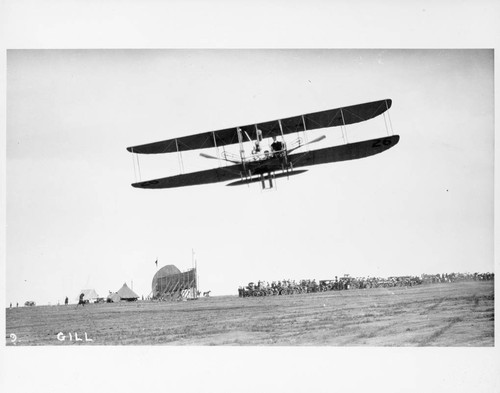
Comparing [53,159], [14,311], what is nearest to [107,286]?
[14,311]

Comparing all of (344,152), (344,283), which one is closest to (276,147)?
(344,152)

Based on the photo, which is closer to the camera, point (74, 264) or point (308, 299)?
point (74, 264)

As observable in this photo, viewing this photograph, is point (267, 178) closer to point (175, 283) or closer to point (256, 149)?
point (256, 149)

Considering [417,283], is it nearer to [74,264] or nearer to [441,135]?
[441,135]

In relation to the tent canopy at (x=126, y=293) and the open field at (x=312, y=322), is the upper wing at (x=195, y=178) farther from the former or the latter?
the open field at (x=312, y=322)

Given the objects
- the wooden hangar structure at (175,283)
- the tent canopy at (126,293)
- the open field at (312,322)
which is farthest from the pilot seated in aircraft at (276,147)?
the tent canopy at (126,293)

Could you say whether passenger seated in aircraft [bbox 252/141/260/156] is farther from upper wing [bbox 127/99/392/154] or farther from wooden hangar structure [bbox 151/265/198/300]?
wooden hangar structure [bbox 151/265/198/300]
